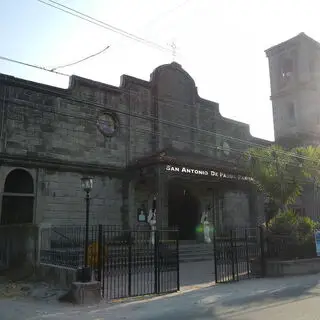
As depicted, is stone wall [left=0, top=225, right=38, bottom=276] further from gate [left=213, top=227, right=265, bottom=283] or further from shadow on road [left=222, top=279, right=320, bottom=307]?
shadow on road [left=222, top=279, right=320, bottom=307]

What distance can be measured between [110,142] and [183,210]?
7338 mm

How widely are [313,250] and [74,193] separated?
11595 millimetres

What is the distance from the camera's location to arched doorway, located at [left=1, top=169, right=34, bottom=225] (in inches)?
755

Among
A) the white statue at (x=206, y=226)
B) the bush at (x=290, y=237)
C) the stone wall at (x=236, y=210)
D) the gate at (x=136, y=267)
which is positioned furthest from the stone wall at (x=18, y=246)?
the stone wall at (x=236, y=210)

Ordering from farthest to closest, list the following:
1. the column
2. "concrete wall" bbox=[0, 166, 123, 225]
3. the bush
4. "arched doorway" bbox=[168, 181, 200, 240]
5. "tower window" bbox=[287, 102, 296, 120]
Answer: "tower window" bbox=[287, 102, 296, 120]
"arched doorway" bbox=[168, 181, 200, 240]
"concrete wall" bbox=[0, 166, 123, 225]
the column
the bush

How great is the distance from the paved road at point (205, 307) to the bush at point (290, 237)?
3.30 meters

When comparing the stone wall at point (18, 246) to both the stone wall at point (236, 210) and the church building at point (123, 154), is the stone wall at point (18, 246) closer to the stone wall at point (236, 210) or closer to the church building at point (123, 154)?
the church building at point (123, 154)

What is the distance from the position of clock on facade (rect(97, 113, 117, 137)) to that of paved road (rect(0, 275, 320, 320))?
12.3 meters

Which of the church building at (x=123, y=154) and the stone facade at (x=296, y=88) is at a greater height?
the stone facade at (x=296, y=88)

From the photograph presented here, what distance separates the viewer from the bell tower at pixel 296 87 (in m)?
36.2

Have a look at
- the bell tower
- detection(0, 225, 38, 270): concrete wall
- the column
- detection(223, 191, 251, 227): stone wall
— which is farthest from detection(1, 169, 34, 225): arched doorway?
the bell tower

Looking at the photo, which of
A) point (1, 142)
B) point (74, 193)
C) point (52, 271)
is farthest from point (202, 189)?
point (52, 271)

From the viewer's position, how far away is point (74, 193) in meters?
20.4

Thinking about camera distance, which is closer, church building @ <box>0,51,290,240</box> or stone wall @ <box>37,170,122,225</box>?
church building @ <box>0,51,290,240</box>
